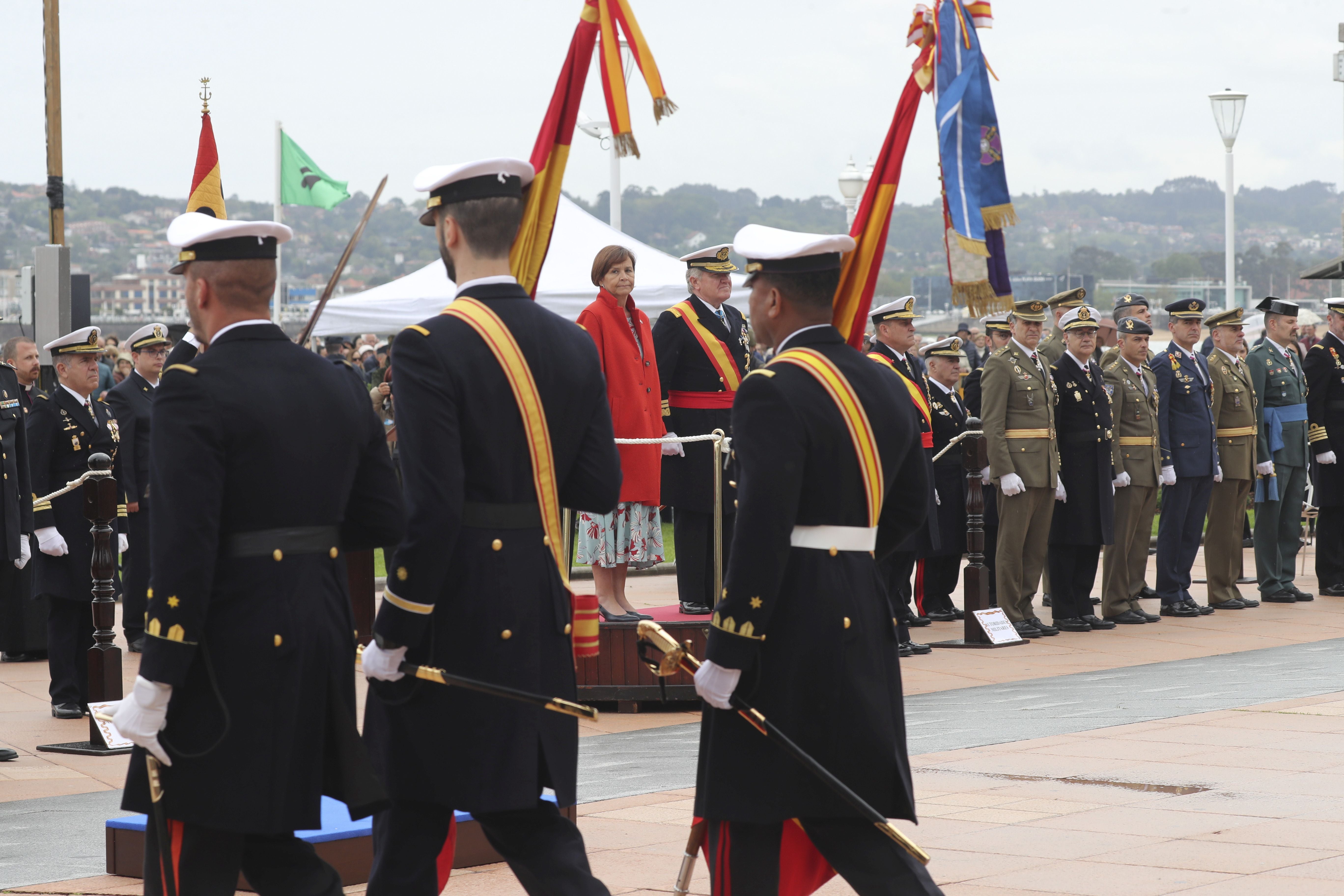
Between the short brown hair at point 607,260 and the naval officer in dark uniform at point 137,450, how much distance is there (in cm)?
274

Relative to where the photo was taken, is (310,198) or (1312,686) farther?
(310,198)

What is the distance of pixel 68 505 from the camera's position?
9.09 meters

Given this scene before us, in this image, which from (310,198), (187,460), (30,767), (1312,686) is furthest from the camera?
(310,198)

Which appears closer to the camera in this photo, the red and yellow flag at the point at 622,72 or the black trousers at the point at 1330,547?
the red and yellow flag at the point at 622,72

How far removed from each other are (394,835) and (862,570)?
1.23 metres

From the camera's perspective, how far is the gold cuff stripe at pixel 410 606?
145 inches

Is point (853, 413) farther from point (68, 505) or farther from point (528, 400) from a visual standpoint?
point (68, 505)

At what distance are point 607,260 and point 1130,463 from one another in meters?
5.22

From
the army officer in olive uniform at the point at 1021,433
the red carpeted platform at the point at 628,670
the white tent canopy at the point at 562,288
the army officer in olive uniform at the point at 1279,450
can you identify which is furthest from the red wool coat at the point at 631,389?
the white tent canopy at the point at 562,288

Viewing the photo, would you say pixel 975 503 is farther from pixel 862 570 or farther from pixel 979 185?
pixel 862 570

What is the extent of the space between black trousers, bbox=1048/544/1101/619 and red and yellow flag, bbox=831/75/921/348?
6.75 metres

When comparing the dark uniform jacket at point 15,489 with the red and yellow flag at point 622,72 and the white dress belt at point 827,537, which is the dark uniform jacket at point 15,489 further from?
the white dress belt at point 827,537

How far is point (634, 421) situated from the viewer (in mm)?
8195

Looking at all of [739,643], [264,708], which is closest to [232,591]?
[264,708]
